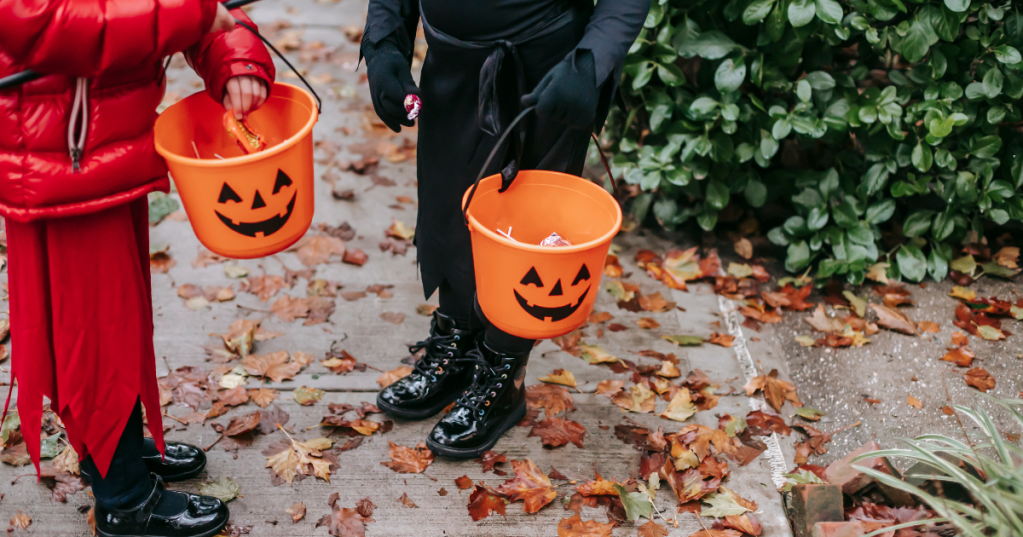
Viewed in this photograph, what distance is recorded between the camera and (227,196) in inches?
67.4

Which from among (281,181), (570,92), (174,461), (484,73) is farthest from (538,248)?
(174,461)

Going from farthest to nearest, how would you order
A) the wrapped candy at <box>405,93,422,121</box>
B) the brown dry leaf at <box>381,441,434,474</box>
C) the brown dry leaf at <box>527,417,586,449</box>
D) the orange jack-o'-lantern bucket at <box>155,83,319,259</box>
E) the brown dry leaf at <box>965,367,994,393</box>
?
the brown dry leaf at <box>965,367,994,393</box>, the brown dry leaf at <box>527,417,586,449</box>, the brown dry leaf at <box>381,441,434,474</box>, the wrapped candy at <box>405,93,422,121</box>, the orange jack-o'-lantern bucket at <box>155,83,319,259</box>

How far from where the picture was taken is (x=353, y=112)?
14.6 ft

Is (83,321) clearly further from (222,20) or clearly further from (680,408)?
(680,408)

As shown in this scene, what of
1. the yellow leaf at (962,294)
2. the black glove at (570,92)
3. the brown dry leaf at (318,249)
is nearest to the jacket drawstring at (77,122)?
the black glove at (570,92)

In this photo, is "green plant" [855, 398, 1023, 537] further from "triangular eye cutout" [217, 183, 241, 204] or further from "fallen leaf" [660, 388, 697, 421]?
"triangular eye cutout" [217, 183, 241, 204]

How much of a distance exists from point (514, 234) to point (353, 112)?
2.69 meters

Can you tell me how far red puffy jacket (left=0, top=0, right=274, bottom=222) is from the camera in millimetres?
1343

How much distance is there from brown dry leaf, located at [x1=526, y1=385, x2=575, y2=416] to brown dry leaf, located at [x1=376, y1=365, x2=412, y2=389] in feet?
1.56

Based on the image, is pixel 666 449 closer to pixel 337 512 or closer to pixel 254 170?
pixel 337 512

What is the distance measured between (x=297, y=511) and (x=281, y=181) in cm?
102

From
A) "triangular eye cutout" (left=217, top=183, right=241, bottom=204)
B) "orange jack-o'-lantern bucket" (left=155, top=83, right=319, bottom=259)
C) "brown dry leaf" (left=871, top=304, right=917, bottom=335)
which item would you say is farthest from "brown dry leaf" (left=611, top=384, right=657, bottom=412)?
"triangular eye cutout" (left=217, top=183, right=241, bottom=204)

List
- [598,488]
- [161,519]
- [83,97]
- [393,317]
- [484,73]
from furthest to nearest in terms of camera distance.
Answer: [393,317] → [598,488] → [161,519] → [484,73] → [83,97]

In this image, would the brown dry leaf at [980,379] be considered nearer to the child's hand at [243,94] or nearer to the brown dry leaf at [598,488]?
the brown dry leaf at [598,488]
